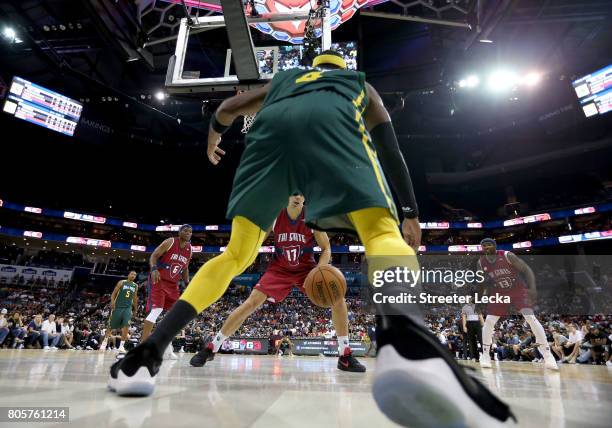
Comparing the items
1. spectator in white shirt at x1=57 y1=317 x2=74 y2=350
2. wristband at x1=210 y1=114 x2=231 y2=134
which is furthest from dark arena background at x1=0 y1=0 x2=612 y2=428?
wristband at x1=210 y1=114 x2=231 y2=134

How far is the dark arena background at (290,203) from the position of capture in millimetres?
1444

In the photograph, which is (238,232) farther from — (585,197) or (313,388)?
(585,197)

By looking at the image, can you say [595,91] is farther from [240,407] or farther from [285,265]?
[240,407]

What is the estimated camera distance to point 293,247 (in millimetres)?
4141

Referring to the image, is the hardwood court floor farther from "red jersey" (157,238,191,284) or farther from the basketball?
"red jersey" (157,238,191,284)

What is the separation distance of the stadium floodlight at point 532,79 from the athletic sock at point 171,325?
66.5ft

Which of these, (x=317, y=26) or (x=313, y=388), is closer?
(x=313, y=388)

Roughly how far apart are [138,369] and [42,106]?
2149 cm

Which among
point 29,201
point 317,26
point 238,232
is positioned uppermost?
point 29,201

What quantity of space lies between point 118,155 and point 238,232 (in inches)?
1097

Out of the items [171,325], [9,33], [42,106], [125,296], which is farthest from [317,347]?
[42,106]

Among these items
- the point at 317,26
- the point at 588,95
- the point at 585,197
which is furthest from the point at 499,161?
the point at 317,26

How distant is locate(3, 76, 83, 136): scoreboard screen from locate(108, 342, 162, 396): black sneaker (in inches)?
821

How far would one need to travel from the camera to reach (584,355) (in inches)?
349
